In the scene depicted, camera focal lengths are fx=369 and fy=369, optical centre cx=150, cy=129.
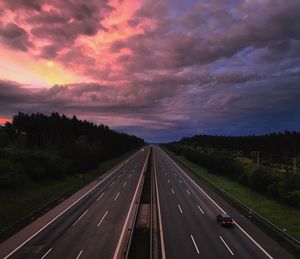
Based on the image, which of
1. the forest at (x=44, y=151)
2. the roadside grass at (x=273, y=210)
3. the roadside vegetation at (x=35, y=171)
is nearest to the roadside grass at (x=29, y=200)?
the roadside vegetation at (x=35, y=171)

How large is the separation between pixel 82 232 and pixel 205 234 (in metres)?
11.6

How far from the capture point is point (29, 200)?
2050 inches

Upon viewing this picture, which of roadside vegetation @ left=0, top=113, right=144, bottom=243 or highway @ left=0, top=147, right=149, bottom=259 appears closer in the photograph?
highway @ left=0, top=147, right=149, bottom=259

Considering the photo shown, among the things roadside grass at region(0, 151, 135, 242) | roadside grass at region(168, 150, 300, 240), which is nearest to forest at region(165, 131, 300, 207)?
roadside grass at region(168, 150, 300, 240)

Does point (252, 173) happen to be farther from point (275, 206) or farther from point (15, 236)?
point (15, 236)

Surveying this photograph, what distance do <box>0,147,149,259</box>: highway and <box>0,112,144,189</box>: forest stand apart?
15.5 m

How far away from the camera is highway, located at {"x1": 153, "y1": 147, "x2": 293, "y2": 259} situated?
1133 inches

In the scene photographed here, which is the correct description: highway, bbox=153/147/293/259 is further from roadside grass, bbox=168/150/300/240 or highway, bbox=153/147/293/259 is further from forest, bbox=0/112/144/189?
forest, bbox=0/112/144/189

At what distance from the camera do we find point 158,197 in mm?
56750

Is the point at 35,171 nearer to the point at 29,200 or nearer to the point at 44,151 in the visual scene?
the point at 29,200

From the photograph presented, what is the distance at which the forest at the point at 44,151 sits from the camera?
65.4m

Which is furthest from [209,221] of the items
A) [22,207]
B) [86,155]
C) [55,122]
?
[55,122]

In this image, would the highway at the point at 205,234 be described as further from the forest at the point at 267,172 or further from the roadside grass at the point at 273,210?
the forest at the point at 267,172

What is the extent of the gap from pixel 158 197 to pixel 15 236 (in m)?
26.5
